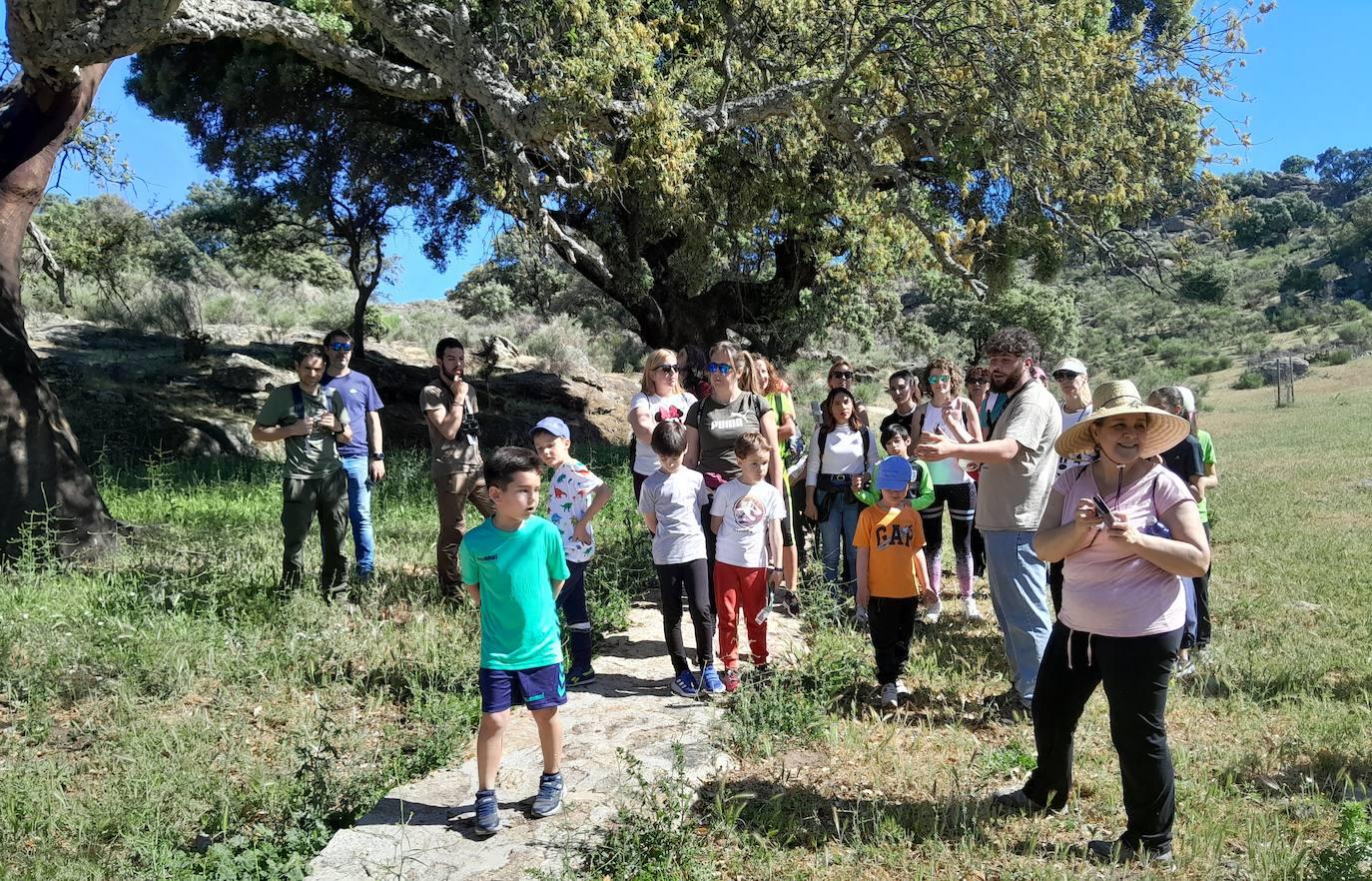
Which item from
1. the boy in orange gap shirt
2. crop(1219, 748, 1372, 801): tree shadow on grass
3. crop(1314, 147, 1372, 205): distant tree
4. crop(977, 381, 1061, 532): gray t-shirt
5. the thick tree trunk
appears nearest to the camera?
crop(1219, 748, 1372, 801): tree shadow on grass

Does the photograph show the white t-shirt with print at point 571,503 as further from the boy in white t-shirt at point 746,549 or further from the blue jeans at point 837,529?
the blue jeans at point 837,529

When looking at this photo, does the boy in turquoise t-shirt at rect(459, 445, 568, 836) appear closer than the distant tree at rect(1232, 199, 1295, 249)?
Yes

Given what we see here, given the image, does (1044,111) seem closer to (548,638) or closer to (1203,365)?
(548,638)

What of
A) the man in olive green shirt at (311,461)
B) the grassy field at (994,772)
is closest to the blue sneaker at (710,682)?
the grassy field at (994,772)

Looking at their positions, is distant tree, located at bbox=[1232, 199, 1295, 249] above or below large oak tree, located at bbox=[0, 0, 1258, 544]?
above

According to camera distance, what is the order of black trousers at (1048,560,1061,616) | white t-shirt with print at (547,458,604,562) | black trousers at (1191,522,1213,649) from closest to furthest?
white t-shirt with print at (547,458,604,562) → black trousers at (1048,560,1061,616) → black trousers at (1191,522,1213,649)

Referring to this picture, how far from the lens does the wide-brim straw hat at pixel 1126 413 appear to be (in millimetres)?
3387

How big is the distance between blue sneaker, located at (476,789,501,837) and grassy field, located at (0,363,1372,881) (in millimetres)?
503

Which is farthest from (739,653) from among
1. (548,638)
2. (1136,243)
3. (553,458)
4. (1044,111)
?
(1136,243)

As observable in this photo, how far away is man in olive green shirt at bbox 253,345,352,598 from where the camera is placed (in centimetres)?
610

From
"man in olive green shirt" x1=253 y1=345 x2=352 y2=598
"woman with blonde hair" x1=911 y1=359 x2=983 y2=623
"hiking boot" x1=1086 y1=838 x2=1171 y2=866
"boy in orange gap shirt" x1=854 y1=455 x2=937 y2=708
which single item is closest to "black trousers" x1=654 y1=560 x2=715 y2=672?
"boy in orange gap shirt" x1=854 y1=455 x2=937 y2=708

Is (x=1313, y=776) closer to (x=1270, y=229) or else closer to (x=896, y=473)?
(x=896, y=473)

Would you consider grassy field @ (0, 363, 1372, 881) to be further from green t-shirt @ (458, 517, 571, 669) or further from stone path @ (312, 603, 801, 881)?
green t-shirt @ (458, 517, 571, 669)

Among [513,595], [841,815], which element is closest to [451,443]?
[513,595]
